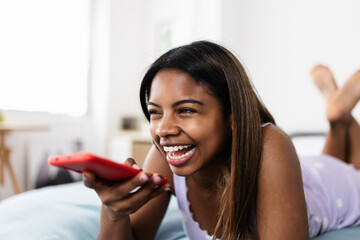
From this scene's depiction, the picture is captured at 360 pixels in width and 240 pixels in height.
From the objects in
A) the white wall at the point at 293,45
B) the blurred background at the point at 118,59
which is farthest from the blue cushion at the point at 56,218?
the white wall at the point at 293,45

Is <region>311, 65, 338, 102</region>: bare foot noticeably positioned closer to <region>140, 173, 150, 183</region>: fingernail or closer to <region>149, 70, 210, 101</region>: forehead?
<region>149, 70, 210, 101</region>: forehead

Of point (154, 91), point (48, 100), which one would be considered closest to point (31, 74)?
point (48, 100)

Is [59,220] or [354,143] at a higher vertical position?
[354,143]

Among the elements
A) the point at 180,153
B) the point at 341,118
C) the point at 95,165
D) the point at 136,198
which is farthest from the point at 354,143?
the point at 95,165

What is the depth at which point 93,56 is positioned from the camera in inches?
143

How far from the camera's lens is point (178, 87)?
72 centimetres

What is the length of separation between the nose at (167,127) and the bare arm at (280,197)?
21 centimetres

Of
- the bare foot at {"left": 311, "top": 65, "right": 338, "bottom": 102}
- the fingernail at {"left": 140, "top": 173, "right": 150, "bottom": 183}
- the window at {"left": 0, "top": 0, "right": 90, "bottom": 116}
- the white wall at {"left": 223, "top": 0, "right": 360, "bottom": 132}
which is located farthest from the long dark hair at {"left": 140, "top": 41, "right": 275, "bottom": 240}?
the window at {"left": 0, "top": 0, "right": 90, "bottom": 116}

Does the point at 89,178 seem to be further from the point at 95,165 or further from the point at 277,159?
the point at 277,159

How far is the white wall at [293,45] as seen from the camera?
7.38 feet

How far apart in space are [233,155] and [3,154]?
2.42 metres

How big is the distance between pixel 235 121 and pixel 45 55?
2839 millimetres

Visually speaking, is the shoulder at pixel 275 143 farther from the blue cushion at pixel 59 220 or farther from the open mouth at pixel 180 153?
the blue cushion at pixel 59 220

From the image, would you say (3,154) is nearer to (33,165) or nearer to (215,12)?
(33,165)
